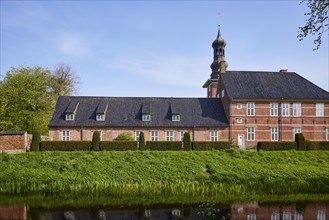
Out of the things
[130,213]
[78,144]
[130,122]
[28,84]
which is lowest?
[130,213]

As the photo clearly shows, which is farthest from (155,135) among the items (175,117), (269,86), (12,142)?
(269,86)

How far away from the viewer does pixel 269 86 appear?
122 ft

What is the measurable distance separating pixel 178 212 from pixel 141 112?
22373mm

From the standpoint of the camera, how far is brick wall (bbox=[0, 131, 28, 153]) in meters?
26.1

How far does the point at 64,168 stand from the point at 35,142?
7.35 m

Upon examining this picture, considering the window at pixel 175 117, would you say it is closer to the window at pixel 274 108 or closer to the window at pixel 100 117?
the window at pixel 100 117

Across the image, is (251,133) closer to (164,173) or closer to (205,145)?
(205,145)

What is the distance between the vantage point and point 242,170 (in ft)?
69.8

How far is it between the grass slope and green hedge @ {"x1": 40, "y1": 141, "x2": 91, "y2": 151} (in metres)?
3.56

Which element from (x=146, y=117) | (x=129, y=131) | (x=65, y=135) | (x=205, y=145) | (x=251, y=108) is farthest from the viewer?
(x=251, y=108)

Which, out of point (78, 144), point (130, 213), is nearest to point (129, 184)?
point (130, 213)

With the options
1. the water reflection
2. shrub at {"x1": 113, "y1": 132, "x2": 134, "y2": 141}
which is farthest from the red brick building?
the water reflection

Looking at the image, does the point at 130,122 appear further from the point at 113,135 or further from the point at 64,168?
the point at 64,168

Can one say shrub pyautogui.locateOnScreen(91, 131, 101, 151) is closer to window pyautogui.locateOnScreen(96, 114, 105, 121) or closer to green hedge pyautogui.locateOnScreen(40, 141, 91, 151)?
green hedge pyautogui.locateOnScreen(40, 141, 91, 151)
